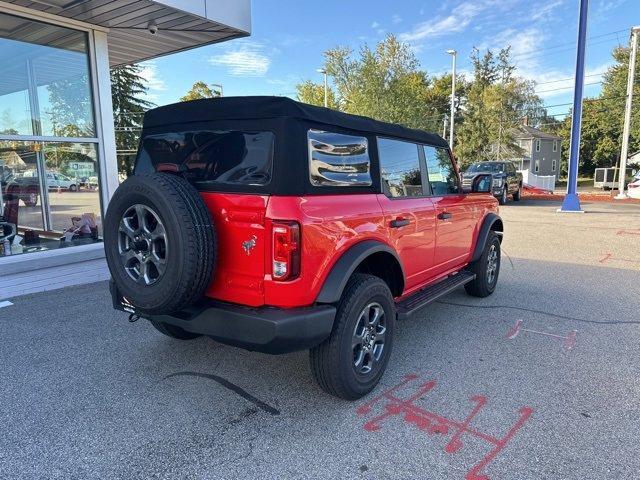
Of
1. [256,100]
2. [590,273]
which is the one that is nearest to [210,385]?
[256,100]

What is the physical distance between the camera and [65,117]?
668 centimetres

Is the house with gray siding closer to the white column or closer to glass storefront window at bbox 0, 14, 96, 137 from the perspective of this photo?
the white column

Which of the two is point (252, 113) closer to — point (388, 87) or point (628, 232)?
point (628, 232)

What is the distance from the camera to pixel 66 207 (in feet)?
23.7

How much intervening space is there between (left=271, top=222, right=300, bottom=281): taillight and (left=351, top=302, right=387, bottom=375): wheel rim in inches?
26.9

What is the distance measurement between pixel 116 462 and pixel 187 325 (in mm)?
830

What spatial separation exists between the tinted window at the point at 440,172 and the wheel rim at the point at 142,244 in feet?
8.59

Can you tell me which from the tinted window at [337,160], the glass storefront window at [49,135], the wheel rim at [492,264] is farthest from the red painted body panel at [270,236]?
the glass storefront window at [49,135]

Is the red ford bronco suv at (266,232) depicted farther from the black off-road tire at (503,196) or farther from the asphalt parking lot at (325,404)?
the black off-road tire at (503,196)

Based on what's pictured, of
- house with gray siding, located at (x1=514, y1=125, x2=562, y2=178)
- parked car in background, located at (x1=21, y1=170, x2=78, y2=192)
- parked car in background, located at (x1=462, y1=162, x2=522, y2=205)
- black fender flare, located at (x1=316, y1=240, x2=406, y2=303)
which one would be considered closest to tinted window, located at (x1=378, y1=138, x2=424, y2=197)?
black fender flare, located at (x1=316, y1=240, x2=406, y2=303)

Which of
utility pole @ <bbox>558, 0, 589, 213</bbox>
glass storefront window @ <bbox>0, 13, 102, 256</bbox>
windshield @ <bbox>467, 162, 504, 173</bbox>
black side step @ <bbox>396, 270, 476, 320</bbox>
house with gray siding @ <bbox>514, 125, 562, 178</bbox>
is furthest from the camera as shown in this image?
house with gray siding @ <bbox>514, 125, 562, 178</bbox>

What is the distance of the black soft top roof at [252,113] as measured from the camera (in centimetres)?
261

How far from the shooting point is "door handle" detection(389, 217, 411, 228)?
10.7 feet

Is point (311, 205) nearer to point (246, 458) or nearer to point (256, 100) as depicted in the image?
point (256, 100)
